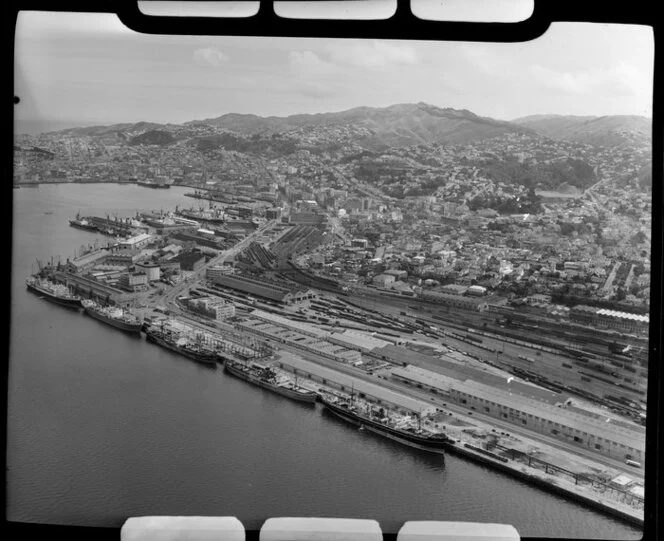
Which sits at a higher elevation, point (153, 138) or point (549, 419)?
point (153, 138)

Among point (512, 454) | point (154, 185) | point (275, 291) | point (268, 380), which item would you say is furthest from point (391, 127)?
point (512, 454)

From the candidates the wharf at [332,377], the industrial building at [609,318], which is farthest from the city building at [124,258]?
the industrial building at [609,318]

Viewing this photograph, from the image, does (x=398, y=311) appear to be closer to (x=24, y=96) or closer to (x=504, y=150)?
(x=504, y=150)

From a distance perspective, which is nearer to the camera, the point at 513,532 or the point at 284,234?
Answer: the point at 513,532

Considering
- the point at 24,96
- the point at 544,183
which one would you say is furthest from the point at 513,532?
the point at 24,96

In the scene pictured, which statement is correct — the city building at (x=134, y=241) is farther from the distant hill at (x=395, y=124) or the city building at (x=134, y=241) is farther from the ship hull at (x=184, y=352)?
the distant hill at (x=395, y=124)

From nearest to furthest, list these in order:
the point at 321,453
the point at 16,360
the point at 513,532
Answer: the point at 513,532
the point at 16,360
the point at 321,453

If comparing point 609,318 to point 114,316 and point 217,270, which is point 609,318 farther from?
point 114,316

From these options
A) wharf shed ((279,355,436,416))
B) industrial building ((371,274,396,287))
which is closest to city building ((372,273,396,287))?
industrial building ((371,274,396,287))
